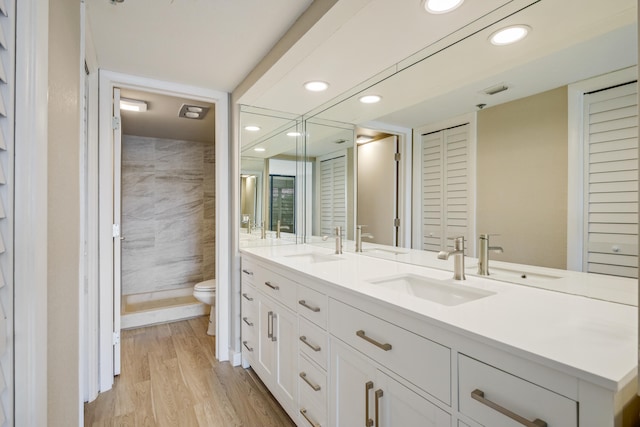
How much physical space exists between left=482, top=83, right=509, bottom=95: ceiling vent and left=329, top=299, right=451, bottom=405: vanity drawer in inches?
43.9

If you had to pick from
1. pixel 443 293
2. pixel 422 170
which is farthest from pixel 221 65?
pixel 443 293

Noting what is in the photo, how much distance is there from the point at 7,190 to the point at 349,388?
1.25 m

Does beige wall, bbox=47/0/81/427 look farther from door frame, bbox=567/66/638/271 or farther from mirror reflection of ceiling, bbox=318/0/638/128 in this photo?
door frame, bbox=567/66/638/271

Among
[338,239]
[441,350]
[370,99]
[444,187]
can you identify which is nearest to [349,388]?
[441,350]

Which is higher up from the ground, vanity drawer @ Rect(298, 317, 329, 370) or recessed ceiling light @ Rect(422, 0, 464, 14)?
recessed ceiling light @ Rect(422, 0, 464, 14)

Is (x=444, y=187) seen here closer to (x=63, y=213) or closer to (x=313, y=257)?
(x=313, y=257)

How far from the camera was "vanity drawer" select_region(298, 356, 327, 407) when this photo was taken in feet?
4.72

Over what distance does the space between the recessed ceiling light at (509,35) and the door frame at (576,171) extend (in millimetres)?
329

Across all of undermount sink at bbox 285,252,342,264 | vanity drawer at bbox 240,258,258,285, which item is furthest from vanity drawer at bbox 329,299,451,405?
vanity drawer at bbox 240,258,258,285

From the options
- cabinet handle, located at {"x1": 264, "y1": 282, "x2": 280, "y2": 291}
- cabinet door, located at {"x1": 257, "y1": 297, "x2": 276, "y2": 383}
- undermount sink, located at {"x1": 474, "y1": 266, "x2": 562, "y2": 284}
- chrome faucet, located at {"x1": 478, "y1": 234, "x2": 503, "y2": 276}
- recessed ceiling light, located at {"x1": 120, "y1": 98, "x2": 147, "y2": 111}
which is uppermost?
recessed ceiling light, located at {"x1": 120, "y1": 98, "x2": 147, "y2": 111}

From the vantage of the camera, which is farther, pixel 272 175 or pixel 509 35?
pixel 272 175

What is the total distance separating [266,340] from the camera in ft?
6.73

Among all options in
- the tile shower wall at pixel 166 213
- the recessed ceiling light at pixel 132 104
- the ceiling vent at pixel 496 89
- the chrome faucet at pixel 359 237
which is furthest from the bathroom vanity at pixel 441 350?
the tile shower wall at pixel 166 213

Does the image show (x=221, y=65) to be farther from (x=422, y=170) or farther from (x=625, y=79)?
(x=625, y=79)
